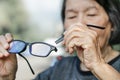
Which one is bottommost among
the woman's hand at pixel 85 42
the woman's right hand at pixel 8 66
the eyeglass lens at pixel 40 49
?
the woman's right hand at pixel 8 66

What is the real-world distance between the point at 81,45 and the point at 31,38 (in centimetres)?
540

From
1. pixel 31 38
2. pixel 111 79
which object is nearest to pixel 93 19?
pixel 111 79

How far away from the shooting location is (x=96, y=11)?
7.59ft

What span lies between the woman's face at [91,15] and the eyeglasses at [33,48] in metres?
0.26

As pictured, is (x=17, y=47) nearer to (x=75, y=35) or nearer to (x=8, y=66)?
(x=8, y=66)

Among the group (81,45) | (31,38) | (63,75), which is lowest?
(31,38)

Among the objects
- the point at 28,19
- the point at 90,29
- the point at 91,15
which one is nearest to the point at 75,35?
the point at 90,29

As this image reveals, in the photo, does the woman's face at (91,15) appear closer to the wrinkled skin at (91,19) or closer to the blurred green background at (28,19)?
the wrinkled skin at (91,19)

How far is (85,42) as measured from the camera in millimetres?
1897

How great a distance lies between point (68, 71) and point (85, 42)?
52cm

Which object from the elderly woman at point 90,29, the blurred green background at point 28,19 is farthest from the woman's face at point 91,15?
the blurred green background at point 28,19

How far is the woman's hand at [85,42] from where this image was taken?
1.89m

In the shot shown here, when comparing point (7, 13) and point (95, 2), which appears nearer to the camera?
point (95, 2)

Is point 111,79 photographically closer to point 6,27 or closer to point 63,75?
point 63,75
